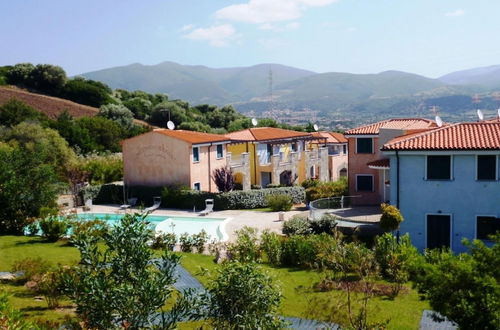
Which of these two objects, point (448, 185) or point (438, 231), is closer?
point (448, 185)

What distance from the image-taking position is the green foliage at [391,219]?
22891 millimetres

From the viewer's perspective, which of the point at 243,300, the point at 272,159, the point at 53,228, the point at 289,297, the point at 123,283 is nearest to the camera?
the point at 123,283

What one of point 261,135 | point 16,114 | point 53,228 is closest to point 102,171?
point 261,135

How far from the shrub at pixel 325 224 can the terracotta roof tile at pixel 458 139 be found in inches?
176

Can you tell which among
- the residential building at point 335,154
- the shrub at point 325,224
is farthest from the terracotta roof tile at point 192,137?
the shrub at point 325,224

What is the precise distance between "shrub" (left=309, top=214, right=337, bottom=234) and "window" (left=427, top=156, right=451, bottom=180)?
4.99 m

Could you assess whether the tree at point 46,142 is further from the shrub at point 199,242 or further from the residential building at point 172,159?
the shrub at point 199,242

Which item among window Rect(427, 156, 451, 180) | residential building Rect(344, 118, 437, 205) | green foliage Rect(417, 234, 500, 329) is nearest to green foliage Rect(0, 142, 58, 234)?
residential building Rect(344, 118, 437, 205)

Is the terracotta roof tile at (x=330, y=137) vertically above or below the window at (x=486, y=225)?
above

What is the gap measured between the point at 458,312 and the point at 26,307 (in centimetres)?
1224

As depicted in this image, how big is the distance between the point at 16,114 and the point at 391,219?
55921 mm

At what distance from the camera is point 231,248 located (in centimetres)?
2339

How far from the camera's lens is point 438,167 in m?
23.9

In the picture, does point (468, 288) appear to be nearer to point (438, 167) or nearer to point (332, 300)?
point (332, 300)
